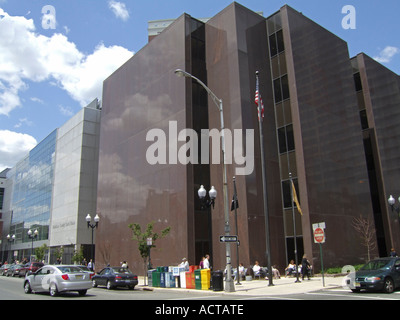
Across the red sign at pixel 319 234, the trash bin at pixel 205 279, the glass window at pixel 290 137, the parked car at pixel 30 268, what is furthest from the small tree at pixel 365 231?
the parked car at pixel 30 268

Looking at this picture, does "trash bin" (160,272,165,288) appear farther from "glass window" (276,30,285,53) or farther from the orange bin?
"glass window" (276,30,285,53)

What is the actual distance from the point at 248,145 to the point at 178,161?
20.5ft

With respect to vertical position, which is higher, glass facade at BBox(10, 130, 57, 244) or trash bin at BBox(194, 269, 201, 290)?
glass facade at BBox(10, 130, 57, 244)

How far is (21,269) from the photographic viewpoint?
39.1m

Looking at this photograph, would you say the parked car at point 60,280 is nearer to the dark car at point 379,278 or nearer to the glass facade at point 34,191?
the dark car at point 379,278

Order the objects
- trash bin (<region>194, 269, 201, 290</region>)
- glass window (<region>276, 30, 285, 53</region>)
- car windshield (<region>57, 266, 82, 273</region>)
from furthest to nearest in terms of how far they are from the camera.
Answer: glass window (<region>276, 30, 285, 53</region>) < trash bin (<region>194, 269, 201, 290</region>) < car windshield (<region>57, 266, 82, 273</region>)

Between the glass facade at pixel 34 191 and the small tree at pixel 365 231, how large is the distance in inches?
1935

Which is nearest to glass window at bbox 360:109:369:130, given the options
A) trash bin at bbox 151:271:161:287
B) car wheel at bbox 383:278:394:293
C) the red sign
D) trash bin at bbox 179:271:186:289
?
the red sign

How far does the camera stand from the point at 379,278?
1526cm

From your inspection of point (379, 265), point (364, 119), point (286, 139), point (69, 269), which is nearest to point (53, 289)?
point (69, 269)

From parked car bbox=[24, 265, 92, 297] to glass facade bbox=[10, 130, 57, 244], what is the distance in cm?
4758

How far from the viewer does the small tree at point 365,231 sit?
3216 centimetres

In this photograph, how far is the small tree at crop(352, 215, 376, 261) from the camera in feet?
105
